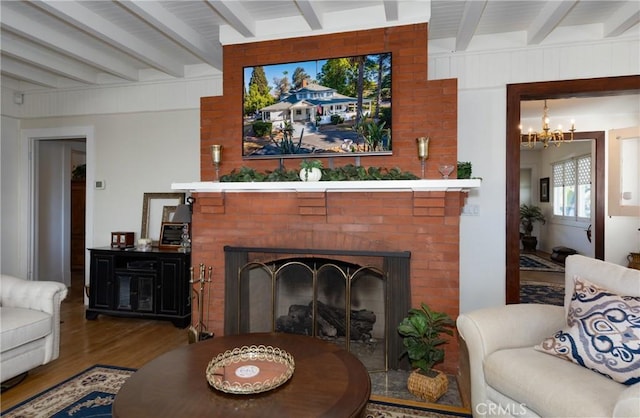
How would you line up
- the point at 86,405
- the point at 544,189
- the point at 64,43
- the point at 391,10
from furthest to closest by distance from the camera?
the point at 544,189
the point at 64,43
the point at 391,10
the point at 86,405

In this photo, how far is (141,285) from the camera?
3.77 metres

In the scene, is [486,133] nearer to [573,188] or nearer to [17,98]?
[573,188]

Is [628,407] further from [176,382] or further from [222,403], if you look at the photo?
[176,382]

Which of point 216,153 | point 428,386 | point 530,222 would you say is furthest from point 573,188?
point 216,153

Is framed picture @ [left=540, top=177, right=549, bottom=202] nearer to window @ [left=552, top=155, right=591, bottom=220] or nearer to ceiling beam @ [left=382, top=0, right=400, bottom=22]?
window @ [left=552, top=155, right=591, bottom=220]

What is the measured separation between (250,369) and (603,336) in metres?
1.52

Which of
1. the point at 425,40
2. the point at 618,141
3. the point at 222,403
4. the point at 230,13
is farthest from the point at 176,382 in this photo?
the point at 618,141

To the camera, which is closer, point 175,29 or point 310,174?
point 310,174

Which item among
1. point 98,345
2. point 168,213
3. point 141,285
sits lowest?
point 98,345

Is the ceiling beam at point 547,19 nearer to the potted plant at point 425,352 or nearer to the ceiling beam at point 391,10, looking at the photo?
the ceiling beam at point 391,10

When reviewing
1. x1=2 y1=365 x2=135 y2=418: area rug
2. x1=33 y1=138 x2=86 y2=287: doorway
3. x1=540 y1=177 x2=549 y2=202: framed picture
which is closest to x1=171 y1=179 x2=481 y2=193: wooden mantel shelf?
x1=2 y1=365 x2=135 y2=418: area rug

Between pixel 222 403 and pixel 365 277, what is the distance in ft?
6.12

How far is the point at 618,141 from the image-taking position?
14.6 feet

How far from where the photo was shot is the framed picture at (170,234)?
4062mm
